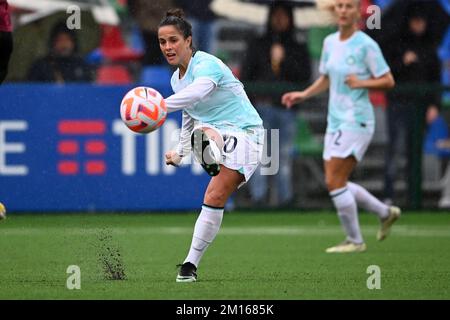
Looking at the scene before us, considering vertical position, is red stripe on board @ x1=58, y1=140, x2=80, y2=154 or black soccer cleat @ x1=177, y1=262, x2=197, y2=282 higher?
red stripe on board @ x1=58, y1=140, x2=80, y2=154

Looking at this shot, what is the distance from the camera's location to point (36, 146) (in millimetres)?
15617

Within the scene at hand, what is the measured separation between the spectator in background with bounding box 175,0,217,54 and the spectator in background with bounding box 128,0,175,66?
262mm

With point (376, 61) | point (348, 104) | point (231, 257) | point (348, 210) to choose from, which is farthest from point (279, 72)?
point (231, 257)

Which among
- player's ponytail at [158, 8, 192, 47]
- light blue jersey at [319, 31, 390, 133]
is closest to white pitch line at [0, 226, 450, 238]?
light blue jersey at [319, 31, 390, 133]

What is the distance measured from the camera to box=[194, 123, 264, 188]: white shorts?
29.4ft

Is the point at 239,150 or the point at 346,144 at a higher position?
the point at 239,150

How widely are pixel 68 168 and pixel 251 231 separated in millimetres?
2752

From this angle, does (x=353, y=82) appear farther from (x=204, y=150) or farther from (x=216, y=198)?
(x=204, y=150)

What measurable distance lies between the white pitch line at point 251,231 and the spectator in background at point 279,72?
4.94ft

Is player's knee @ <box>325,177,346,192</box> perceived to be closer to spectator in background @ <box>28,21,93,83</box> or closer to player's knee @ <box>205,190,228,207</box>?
player's knee @ <box>205,190,228,207</box>

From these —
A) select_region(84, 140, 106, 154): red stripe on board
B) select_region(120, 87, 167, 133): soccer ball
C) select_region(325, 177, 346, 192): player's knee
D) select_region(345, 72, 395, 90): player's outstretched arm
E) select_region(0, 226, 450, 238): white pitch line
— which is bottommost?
select_region(0, 226, 450, 238): white pitch line

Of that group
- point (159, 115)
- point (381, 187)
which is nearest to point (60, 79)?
point (381, 187)

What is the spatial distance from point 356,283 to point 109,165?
7.37 meters

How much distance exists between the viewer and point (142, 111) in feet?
27.0
